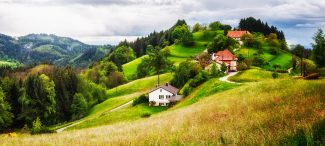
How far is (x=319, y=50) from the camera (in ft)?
329

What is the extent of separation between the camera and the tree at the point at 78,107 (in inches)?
4710

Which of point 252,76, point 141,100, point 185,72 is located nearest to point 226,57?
point 185,72

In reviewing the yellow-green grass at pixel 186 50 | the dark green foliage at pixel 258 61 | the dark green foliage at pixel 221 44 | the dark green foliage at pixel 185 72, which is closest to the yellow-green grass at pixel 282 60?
the dark green foliage at pixel 258 61

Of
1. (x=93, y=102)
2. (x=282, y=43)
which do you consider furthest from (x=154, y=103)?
(x=282, y=43)

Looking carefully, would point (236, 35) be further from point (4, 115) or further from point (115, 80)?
point (4, 115)

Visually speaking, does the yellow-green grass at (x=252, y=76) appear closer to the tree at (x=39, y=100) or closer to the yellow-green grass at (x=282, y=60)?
the yellow-green grass at (x=282, y=60)

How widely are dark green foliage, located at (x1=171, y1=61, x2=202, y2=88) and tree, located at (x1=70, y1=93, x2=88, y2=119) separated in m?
29.6

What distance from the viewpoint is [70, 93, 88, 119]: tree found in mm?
119625

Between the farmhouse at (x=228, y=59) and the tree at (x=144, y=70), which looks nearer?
the farmhouse at (x=228, y=59)

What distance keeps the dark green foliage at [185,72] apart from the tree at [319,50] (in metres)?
29.9

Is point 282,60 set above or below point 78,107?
above

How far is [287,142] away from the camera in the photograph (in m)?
10.3

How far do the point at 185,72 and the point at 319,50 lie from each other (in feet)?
116

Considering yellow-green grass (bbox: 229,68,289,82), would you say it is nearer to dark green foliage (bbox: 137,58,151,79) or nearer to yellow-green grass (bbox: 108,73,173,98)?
yellow-green grass (bbox: 108,73,173,98)
